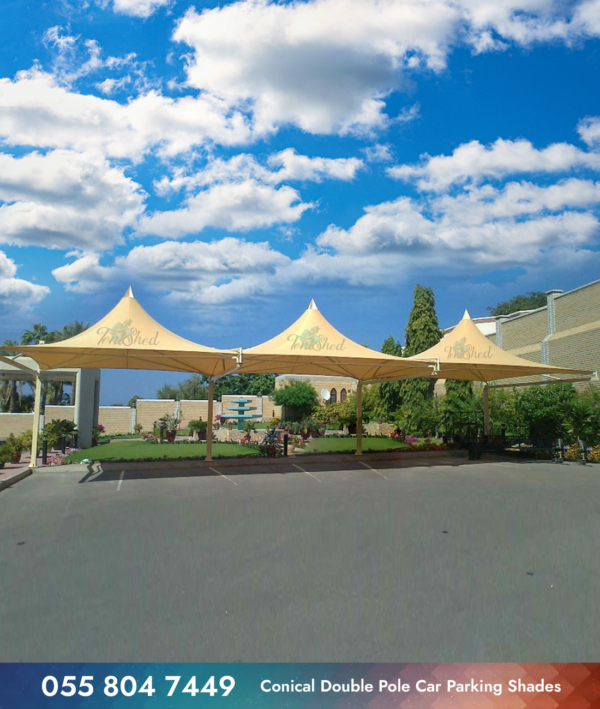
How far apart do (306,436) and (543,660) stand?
26990 mm

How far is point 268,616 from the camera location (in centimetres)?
498

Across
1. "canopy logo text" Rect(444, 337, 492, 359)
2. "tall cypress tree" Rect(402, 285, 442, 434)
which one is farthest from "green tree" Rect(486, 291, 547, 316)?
"canopy logo text" Rect(444, 337, 492, 359)

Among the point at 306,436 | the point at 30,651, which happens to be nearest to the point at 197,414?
the point at 306,436

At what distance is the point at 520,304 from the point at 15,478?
68874 mm

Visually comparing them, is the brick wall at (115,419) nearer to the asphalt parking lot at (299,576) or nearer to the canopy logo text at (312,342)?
the canopy logo text at (312,342)

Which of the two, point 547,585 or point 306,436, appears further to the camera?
point 306,436

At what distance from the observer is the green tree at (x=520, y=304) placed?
70.8 meters

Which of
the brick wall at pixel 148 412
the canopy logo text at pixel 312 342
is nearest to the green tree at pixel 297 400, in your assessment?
the brick wall at pixel 148 412

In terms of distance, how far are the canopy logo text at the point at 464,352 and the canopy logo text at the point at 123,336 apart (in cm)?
917

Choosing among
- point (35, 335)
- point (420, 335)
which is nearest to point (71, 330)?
point (35, 335)

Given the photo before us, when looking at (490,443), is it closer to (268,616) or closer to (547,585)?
(547,585)

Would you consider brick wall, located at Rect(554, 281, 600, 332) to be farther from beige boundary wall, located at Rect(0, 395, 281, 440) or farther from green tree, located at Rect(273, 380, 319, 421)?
beige boundary wall, located at Rect(0, 395, 281, 440)

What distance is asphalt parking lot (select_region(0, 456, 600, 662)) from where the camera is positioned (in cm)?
448

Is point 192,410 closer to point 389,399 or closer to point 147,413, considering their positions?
point 147,413
